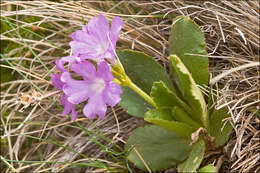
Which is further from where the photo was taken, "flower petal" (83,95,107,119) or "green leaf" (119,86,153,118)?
"green leaf" (119,86,153,118)

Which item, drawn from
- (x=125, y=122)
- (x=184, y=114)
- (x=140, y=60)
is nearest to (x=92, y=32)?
(x=140, y=60)

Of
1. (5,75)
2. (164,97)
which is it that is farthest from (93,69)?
(5,75)

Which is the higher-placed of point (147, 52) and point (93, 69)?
point (93, 69)

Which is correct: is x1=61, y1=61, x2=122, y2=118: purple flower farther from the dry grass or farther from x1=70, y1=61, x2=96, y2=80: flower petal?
the dry grass

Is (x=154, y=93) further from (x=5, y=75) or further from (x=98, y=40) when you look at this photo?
(x=5, y=75)

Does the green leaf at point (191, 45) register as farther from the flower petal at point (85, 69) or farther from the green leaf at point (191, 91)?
the flower petal at point (85, 69)

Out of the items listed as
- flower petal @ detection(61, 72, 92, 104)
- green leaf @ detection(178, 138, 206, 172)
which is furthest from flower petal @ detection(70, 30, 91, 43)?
green leaf @ detection(178, 138, 206, 172)

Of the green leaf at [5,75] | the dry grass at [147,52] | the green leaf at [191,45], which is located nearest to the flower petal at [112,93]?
the dry grass at [147,52]
